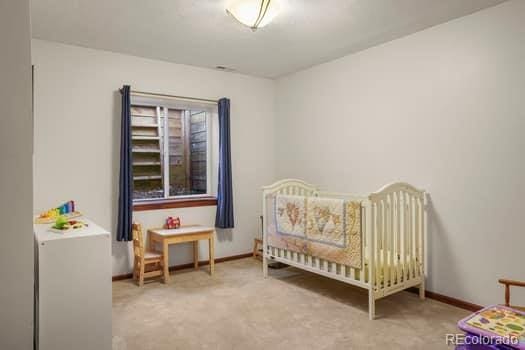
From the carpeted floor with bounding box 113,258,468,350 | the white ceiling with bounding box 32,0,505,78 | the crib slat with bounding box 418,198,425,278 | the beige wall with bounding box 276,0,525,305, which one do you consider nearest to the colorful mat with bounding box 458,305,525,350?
the carpeted floor with bounding box 113,258,468,350

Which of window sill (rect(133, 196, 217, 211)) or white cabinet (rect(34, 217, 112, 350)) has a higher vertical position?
window sill (rect(133, 196, 217, 211))

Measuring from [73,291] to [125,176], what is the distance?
1.65 metres

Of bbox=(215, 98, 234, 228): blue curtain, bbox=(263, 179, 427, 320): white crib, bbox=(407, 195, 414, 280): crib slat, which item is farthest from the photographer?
bbox=(215, 98, 234, 228): blue curtain

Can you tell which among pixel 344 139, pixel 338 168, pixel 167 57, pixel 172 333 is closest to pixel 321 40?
pixel 344 139

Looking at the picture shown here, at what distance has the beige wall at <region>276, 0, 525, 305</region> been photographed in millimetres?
2457

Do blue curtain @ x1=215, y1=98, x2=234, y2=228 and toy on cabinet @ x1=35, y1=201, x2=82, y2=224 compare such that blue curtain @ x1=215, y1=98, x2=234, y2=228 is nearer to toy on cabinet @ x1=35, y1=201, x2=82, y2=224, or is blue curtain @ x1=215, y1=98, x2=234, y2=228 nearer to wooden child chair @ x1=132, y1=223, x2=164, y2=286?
wooden child chair @ x1=132, y1=223, x2=164, y2=286

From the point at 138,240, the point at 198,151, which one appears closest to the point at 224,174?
the point at 198,151

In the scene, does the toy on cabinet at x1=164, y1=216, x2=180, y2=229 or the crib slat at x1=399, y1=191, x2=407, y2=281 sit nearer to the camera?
the crib slat at x1=399, y1=191, x2=407, y2=281

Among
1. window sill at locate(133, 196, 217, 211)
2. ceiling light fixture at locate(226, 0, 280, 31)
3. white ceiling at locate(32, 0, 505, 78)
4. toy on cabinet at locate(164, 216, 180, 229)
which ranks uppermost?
white ceiling at locate(32, 0, 505, 78)

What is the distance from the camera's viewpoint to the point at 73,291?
1860mm

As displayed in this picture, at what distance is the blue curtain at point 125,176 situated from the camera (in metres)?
3.36

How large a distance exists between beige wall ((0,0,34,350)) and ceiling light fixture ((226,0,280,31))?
144cm

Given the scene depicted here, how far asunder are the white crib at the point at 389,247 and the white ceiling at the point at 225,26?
1.33 metres

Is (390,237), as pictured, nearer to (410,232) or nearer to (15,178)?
(410,232)
